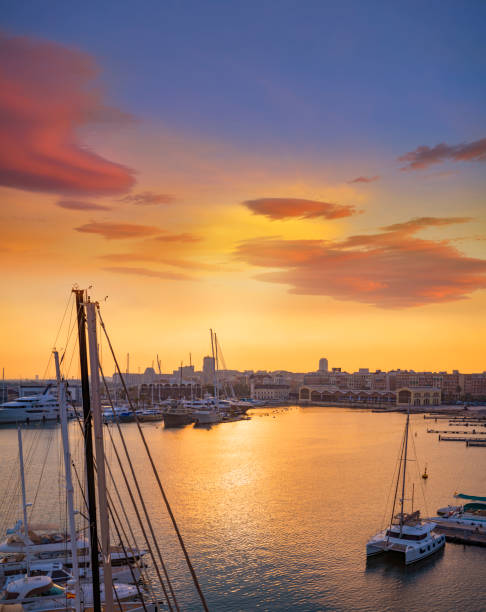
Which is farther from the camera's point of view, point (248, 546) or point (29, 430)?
point (29, 430)

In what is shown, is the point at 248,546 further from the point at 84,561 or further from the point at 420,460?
the point at 420,460

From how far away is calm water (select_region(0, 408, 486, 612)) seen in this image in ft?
52.4

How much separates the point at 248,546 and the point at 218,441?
31013mm

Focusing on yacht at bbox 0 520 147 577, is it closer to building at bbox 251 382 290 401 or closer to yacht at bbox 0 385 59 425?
yacht at bbox 0 385 59 425

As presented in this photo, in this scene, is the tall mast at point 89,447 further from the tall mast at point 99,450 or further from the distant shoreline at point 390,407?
the distant shoreline at point 390,407

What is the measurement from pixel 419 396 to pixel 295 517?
327 ft

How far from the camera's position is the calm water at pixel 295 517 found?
16.0 metres

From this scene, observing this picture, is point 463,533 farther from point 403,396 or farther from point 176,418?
point 403,396

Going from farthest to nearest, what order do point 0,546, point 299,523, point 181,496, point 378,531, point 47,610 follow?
1. point 181,496
2. point 299,523
3. point 378,531
4. point 0,546
5. point 47,610

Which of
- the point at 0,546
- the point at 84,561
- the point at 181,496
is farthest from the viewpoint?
the point at 181,496

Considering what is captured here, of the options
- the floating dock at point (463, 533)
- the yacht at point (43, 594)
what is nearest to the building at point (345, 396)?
the floating dock at point (463, 533)

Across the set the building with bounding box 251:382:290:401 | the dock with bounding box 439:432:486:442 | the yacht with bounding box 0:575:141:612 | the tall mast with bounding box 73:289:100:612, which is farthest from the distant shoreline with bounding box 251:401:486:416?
the tall mast with bounding box 73:289:100:612

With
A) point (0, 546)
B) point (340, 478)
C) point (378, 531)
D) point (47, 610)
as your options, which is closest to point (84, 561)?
point (47, 610)

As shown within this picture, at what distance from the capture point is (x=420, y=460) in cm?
3938
